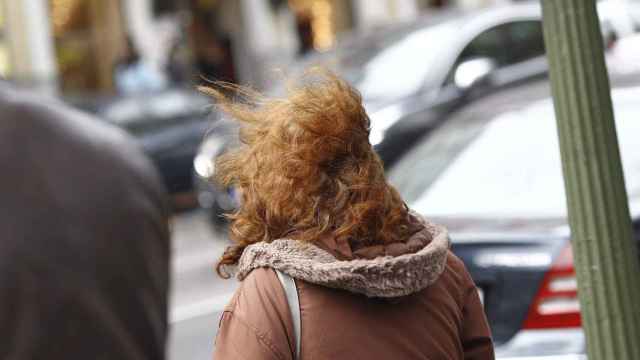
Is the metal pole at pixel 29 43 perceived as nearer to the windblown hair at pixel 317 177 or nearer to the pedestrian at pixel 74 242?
the windblown hair at pixel 317 177

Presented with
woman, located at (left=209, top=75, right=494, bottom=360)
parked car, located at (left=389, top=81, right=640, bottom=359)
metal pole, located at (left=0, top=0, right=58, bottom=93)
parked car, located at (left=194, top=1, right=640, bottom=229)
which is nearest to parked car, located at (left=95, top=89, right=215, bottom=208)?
parked car, located at (left=194, top=1, right=640, bottom=229)

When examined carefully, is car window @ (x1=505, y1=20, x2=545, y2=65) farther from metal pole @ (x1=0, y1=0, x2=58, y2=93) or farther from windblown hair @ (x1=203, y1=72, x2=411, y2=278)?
metal pole @ (x1=0, y1=0, x2=58, y2=93)

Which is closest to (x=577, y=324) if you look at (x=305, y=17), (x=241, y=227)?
(x=241, y=227)

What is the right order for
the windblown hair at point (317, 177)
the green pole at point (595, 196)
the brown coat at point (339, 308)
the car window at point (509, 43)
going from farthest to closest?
the car window at point (509, 43)
the green pole at point (595, 196)
the windblown hair at point (317, 177)
the brown coat at point (339, 308)

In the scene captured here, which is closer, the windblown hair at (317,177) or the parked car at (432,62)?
the windblown hair at (317,177)

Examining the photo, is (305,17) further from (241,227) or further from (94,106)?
(241,227)

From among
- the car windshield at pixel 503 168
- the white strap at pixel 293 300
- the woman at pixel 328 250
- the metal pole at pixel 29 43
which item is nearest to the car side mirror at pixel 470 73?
the car windshield at pixel 503 168

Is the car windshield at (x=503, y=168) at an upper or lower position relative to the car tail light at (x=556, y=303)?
upper

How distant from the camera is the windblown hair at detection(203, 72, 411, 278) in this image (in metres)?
2.39

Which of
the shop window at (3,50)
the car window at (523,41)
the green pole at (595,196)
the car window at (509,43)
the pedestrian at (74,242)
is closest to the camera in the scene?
the pedestrian at (74,242)

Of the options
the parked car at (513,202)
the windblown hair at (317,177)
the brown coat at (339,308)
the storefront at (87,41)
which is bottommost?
the storefront at (87,41)

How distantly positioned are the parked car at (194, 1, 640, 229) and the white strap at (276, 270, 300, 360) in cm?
584

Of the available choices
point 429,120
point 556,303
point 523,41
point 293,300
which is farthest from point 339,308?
point 523,41

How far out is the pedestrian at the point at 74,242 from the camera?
172cm
